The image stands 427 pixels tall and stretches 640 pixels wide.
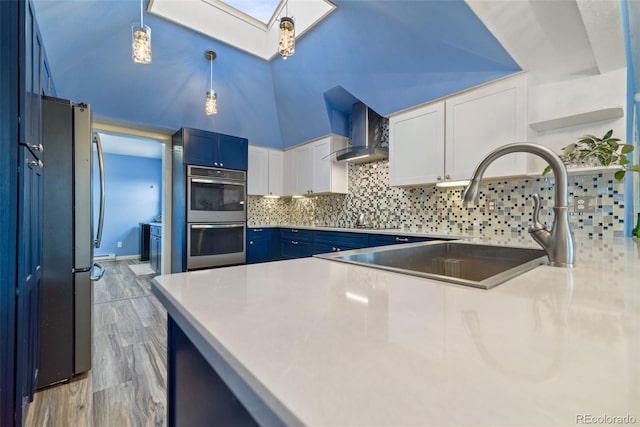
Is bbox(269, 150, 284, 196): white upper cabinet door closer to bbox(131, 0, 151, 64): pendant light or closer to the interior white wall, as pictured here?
bbox(131, 0, 151, 64): pendant light

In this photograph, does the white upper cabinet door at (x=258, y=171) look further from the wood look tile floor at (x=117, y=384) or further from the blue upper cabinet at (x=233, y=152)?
the wood look tile floor at (x=117, y=384)

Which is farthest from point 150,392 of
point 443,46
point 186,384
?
point 443,46

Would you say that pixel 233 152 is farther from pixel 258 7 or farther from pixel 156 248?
pixel 156 248

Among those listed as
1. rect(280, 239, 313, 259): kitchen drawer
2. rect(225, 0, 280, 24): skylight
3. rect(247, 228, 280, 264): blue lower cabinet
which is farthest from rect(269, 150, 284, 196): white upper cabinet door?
rect(225, 0, 280, 24): skylight

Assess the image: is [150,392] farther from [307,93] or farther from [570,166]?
[307,93]

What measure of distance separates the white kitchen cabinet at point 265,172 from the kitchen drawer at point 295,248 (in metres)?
0.93

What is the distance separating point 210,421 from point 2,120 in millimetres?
1240

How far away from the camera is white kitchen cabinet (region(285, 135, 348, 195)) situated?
13.0 feet

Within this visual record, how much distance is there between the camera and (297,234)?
13.1 feet

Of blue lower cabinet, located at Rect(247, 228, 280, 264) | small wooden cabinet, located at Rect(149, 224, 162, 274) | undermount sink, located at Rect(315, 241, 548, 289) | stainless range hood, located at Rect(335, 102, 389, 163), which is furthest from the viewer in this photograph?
small wooden cabinet, located at Rect(149, 224, 162, 274)

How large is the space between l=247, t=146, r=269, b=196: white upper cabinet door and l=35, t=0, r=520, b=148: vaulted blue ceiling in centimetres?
→ 40

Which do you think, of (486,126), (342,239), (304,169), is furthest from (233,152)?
(486,126)

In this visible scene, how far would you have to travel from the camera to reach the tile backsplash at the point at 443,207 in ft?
6.78

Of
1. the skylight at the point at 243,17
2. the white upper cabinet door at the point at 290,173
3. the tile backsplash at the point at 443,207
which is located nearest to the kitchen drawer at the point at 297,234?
the tile backsplash at the point at 443,207
